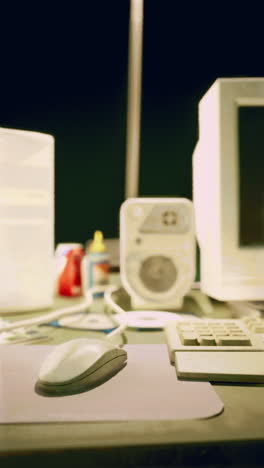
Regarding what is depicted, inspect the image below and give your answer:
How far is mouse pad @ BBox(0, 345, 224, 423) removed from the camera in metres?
0.34

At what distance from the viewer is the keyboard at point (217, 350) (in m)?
0.42

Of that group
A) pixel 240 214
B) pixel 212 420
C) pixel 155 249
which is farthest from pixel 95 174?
pixel 212 420

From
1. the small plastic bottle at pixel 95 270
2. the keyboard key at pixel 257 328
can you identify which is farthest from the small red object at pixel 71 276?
the keyboard key at pixel 257 328

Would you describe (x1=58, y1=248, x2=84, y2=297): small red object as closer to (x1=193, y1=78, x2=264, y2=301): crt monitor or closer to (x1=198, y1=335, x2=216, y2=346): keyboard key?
(x1=193, y1=78, x2=264, y2=301): crt monitor

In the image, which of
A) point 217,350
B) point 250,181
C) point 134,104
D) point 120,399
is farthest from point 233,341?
point 134,104

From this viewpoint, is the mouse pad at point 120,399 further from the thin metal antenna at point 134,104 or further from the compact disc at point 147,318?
the thin metal antenna at point 134,104

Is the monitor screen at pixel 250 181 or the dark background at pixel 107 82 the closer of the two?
the monitor screen at pixel 250 181

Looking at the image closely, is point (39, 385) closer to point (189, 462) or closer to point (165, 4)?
point (189, 462)

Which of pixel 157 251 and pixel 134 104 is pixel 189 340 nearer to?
pixel 157 251

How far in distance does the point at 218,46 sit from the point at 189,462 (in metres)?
1.21

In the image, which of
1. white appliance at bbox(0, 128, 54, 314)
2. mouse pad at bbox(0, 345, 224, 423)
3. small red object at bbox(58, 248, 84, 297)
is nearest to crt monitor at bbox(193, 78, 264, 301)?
mouse pad at bbox(0, 345, 224, 423)

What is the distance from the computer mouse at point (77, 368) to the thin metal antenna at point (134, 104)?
0.84 m

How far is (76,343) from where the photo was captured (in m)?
0.45

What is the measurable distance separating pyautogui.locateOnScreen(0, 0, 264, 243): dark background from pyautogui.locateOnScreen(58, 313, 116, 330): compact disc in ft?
1.65
